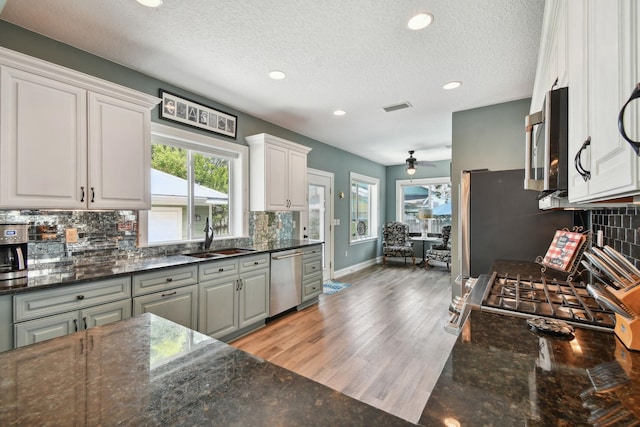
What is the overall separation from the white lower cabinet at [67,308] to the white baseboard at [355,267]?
4.10 metres

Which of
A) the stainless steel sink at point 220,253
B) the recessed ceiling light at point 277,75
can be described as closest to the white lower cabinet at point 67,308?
the stainless steel sink at point 220,253

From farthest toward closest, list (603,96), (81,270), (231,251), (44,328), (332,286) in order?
(332,286) → (231,251) → (81,270) → (44,328) → (603,96)

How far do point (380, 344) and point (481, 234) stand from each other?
1.44 m

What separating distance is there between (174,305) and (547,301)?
8.36 feet

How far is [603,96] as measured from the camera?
0.66 metres

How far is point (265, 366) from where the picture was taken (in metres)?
0.83

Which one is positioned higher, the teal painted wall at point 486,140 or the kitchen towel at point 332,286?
the teal painted wall at point 486,140

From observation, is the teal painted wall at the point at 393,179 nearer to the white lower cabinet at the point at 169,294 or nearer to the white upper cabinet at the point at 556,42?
the white upper cabinet at the point at 556,42

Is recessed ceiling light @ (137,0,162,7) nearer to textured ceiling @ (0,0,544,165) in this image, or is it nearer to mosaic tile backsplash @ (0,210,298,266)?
textured ceiling @ (0,0,544,165)

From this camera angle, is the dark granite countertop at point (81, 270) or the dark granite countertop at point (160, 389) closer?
the dark granite countertop at point (160, 389)

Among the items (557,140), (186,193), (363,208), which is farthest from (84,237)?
(363,208)

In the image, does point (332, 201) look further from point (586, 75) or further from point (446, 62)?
point (586, 75)

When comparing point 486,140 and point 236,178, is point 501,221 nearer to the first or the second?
point 486,140

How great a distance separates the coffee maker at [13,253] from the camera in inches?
69.3
